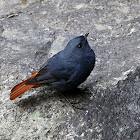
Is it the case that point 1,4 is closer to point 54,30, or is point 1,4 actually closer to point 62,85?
point 54,30

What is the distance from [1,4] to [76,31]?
1.80 m

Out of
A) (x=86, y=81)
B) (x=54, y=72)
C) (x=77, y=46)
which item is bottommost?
(x=86, y=81)

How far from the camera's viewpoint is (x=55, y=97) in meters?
3.54

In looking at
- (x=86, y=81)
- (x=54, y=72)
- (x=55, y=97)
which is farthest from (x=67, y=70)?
(x=86, y=81)

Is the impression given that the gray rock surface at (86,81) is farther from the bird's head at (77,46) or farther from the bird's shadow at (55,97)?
the bird's head at (77,46)

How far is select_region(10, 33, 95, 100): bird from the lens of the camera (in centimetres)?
325

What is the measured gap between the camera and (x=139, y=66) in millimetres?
3693

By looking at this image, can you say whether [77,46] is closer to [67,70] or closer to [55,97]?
[67,70]

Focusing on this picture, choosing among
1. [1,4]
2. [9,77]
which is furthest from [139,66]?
[1,4]

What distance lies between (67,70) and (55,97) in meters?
0.46

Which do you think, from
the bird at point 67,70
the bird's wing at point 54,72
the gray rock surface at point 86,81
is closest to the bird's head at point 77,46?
the bird at point 67,70

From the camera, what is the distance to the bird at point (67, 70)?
3.25 metres

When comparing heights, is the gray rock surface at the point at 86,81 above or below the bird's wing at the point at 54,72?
below

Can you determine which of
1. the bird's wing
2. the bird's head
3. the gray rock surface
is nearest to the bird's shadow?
the gray rock surface
